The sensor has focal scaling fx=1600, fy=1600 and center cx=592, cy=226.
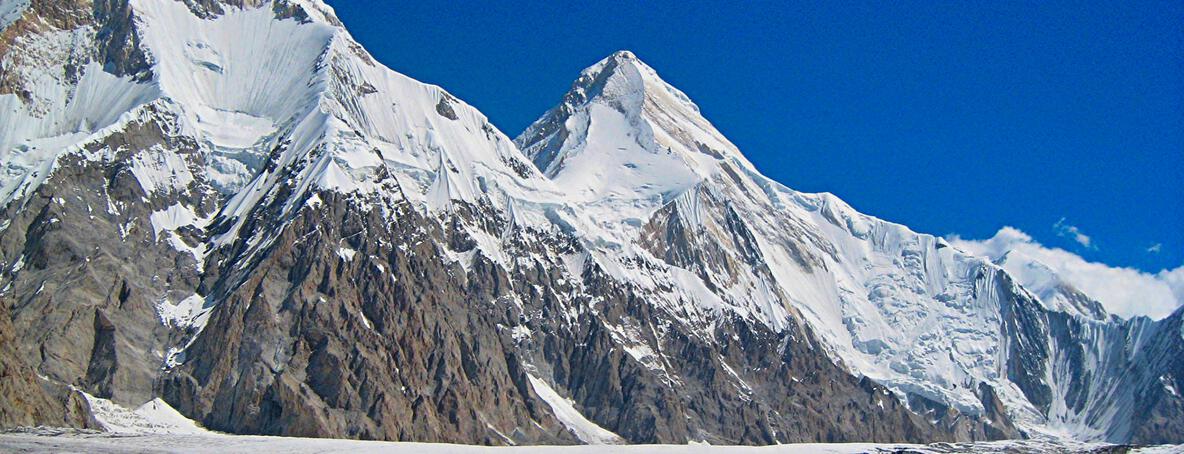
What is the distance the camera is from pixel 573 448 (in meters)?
195

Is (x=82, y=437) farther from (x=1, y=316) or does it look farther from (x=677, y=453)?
(x=677, y=453)

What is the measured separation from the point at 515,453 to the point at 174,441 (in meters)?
40.9

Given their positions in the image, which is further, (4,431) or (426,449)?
(426,449)

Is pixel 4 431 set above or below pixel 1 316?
below

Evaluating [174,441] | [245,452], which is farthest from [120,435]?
[245,452]

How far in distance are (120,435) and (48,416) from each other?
509 inches

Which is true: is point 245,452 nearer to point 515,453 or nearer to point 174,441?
point 174,441

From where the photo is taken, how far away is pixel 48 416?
19650 cm

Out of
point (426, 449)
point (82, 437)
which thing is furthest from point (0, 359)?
point (426, 449)

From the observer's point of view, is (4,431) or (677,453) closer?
(4,431)

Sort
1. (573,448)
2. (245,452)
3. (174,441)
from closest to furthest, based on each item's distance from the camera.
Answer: (245,452), (174,441), (573,448)

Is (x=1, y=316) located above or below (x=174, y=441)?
above

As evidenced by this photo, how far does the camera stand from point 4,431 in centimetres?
17288

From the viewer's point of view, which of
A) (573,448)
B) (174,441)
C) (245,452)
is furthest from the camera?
(573,448)
